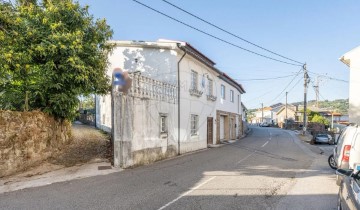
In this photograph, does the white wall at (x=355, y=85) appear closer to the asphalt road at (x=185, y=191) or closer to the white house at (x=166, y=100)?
the white house at (x=166, y=100)

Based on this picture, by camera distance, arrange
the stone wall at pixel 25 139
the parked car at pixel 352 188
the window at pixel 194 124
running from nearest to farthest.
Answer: the parked car at pixel 352 188
the stone wall at pixel 25 139
the window at pixel 194 124

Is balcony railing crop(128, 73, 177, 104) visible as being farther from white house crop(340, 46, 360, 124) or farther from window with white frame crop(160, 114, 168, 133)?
white house crop(340, 46, 360, 124)

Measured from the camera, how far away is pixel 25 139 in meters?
10.1

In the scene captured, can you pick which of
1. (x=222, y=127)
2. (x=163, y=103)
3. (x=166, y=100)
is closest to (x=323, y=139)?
(x=222, y=127)

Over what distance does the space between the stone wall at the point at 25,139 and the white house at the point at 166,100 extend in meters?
3.29

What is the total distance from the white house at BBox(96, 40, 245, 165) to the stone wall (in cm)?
329

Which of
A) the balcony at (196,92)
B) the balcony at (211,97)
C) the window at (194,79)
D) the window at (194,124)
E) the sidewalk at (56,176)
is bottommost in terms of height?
the sidewalk at (56,176)

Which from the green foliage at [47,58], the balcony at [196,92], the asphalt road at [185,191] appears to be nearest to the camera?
the asphalt road at [185,191]

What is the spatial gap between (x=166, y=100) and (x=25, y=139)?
699 centimetres

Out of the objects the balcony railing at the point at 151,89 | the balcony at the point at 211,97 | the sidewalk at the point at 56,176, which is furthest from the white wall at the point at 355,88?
the sidewalk at the point at 56,176

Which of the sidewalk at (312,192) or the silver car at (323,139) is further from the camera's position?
the silver car at (323,139)

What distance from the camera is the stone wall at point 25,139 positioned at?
30.2 ft

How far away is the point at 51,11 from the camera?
11391 mm

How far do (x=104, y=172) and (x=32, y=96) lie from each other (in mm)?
4265
